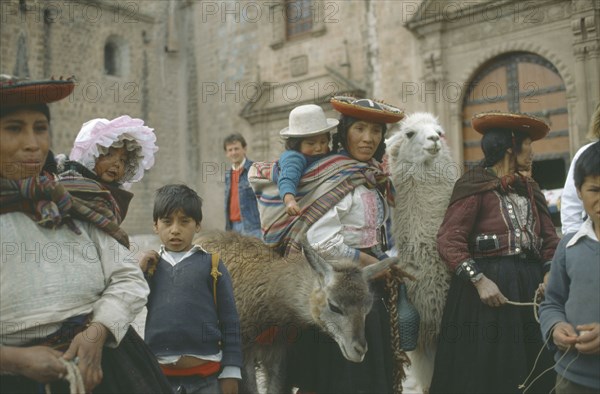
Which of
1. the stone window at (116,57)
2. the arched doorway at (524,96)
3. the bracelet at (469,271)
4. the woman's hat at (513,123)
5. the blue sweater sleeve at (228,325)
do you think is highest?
the stone window at (116,57)

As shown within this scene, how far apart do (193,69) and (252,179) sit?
1704 centimetres

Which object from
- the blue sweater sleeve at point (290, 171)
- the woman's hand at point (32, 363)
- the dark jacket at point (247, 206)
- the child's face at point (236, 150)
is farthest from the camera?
the child's face at point (236, 150)

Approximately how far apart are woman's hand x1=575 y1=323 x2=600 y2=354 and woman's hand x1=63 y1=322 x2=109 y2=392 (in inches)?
69.0

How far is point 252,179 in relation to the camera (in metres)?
3.83

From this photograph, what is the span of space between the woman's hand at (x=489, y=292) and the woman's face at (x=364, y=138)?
0.95 meters

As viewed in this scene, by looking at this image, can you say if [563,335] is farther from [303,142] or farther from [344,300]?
[303,142]

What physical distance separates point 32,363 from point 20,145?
2.27ft

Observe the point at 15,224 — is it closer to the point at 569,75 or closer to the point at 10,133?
the point at 10,133

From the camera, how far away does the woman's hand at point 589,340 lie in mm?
2271

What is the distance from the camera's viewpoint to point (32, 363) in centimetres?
182

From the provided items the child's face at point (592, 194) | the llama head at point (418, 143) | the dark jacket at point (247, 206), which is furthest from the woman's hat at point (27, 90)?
the dark jacket at point (247, 206)

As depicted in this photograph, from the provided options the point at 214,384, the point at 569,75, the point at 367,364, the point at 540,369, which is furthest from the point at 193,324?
the point at 569,75

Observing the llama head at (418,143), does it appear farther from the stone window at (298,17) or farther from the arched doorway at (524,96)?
the stone window at (298,17)

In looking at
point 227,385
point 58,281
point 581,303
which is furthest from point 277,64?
point 58,281
